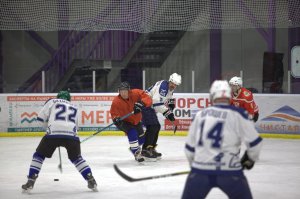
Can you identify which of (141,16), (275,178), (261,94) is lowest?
(275,178)

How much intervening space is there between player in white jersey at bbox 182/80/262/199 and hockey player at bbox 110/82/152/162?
13.6 feet

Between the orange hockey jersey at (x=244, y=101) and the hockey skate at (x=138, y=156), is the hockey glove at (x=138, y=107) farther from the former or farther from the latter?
the orange hockey jersey at (x=244, y=101)

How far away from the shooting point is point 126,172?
7508 millimetres

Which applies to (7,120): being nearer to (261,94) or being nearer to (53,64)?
(53,64)

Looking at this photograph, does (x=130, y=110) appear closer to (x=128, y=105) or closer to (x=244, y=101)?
(x=128, y=105)

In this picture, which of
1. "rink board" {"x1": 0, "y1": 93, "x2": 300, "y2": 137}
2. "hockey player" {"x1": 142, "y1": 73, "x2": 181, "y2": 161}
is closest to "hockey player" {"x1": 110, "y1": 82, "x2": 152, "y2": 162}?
"hockey player" {"x1": 142, "y1": 73, "x2": 181, "y2": 161}

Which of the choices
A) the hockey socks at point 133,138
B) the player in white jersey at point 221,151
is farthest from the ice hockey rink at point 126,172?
the player in white jersey at point 221,151

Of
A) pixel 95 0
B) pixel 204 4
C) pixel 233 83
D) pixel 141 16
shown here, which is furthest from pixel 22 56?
pixel 233 83

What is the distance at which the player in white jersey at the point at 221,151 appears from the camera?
3.73 m

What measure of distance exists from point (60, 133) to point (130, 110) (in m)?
2.25

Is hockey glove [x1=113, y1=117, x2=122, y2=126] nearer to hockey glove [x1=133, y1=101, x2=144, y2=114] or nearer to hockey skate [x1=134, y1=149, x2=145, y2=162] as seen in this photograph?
hockey glove [x1=133, y1=101, x2=144, y2=114]

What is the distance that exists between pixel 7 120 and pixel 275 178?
6.65m

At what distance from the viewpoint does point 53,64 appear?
1465 centimetres

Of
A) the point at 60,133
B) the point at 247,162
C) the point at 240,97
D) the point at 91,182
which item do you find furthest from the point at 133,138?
the point at 247,162
